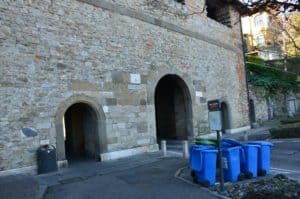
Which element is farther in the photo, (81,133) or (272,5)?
(81,133)

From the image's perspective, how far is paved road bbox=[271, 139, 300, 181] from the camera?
850 cm

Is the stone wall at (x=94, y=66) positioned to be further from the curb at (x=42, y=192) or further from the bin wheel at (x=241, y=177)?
the bin wheel at (x=241, y=177)

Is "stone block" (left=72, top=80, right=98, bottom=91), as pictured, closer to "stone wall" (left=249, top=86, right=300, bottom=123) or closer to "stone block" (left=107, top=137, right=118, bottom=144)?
"stone block" (left=107, top=137, right=118, bottom=144)

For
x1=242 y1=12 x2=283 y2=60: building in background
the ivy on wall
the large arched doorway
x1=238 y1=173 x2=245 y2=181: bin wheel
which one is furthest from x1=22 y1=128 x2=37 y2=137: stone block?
x1=242 y1=12 x2=283 y2=60: building in background

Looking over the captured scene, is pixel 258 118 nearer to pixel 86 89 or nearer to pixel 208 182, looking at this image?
pixel 86 89

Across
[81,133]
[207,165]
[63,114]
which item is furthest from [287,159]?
[81,133]

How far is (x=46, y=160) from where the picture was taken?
9.78 metres

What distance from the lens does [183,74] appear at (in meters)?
16.0

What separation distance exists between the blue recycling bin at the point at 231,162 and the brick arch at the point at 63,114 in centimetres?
521

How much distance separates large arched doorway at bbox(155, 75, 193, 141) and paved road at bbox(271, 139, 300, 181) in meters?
4.41

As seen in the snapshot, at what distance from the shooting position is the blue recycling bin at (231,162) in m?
7.55

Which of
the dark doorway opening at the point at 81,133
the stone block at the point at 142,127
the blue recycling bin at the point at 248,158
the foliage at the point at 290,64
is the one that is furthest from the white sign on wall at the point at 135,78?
the foliage at the point at 290,64

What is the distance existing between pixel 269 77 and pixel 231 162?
72.9ft

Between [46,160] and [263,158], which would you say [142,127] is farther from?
[263,158]
